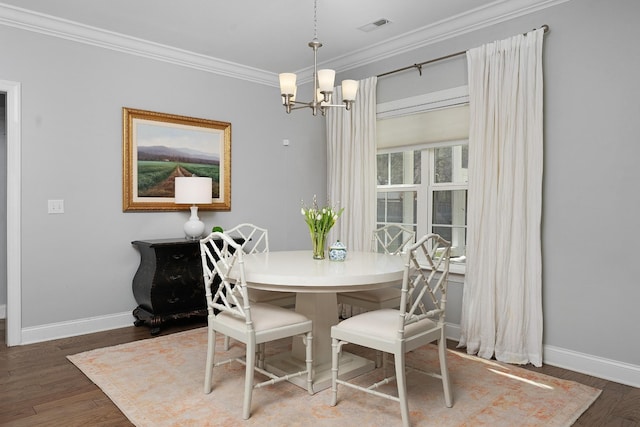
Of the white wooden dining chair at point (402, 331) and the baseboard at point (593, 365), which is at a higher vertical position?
the white wooden dining chair at point (402, 331)

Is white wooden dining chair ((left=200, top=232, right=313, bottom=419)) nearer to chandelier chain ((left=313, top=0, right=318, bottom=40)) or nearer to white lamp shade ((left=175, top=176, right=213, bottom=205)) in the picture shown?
white lamp shade ((left=175, top=176, right=213, bottom=205))

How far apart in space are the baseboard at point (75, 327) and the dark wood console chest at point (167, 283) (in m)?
0.13

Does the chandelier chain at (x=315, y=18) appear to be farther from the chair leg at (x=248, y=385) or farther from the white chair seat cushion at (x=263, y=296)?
the chair leg at (x=248, y=385)

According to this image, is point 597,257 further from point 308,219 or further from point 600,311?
point 308,219

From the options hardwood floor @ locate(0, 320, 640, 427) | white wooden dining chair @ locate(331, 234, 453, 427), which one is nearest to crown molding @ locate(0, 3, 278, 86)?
hardwood floor @ locate(0, 320, 640, 427)

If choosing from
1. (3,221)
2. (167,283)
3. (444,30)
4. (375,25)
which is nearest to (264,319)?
(167,283)

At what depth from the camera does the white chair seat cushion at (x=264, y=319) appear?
8.18 feet

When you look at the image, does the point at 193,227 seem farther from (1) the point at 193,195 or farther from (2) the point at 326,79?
(2) the point at 326,79

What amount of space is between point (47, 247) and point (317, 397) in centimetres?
262

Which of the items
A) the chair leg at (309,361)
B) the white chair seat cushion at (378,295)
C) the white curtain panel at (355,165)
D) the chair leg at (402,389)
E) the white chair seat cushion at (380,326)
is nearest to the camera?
the chair leg at (402,389)

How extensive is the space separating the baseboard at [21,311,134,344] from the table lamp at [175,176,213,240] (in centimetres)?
97

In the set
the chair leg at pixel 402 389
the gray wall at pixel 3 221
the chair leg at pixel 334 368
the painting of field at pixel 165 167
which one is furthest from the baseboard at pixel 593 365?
the gray wall at pixel 3 221

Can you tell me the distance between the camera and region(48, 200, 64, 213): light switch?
3711 millimetres

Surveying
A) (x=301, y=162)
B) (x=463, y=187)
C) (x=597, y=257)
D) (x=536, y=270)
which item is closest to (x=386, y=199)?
(x=463, y=187)
